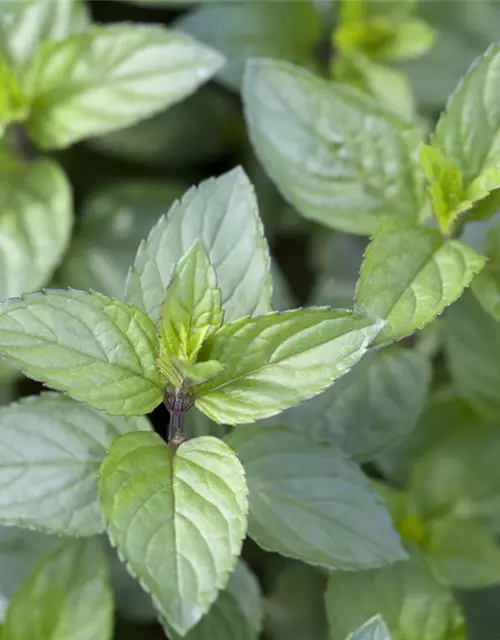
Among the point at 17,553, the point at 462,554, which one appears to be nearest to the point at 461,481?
the point at 462,554

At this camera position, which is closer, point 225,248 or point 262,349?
point 262,349

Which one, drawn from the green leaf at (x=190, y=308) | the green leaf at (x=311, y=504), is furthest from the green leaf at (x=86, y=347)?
the green leaf at (x=311, y=504)

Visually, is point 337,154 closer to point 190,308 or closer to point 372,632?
point 190,308

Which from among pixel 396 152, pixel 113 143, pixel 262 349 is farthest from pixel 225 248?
pixel 113 143

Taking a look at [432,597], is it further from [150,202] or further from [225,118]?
[225,118]

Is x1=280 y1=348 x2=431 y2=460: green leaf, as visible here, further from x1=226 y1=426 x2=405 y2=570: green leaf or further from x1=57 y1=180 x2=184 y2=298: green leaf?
x1=57 y1=180 x2=184 y2=298: green leaf

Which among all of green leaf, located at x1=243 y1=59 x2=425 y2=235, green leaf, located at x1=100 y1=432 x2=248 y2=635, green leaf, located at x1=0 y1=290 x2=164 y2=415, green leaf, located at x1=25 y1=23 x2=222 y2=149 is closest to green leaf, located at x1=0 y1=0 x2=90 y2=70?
green leaf, located at x1=25 y1=23 x2=222 y2=149
